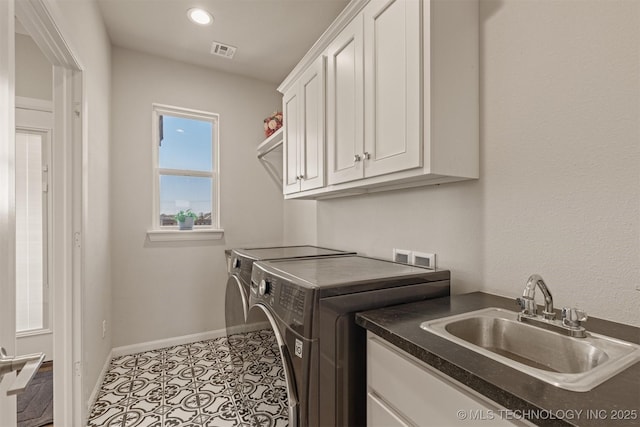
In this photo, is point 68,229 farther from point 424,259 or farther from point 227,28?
point 424,259

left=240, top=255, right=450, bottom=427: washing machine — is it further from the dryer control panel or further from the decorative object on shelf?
the decorative object on shelf

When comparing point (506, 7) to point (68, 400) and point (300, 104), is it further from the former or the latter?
point (68, 400)

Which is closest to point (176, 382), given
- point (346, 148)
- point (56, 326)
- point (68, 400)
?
point (68, 400)

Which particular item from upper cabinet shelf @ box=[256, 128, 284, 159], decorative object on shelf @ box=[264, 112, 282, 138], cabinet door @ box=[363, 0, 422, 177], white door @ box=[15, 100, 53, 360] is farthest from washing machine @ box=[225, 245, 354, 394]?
white door @ box=[15, 100, 53, 360]

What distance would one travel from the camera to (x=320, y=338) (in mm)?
981

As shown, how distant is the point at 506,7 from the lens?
117 centimetres

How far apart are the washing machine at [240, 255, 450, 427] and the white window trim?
1.75 meters

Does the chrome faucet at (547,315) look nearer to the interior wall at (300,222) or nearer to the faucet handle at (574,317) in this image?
the faucet handle at (574,317)

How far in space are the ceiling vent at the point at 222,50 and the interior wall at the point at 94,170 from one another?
763 millimetres

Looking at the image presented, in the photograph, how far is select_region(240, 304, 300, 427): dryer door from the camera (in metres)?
1.05

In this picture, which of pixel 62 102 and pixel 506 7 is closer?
pixel 506 7

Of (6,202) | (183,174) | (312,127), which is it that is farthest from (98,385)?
(312,127)

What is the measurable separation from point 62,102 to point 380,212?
6.00 ft

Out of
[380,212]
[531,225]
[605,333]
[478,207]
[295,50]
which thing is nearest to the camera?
[605,333]
